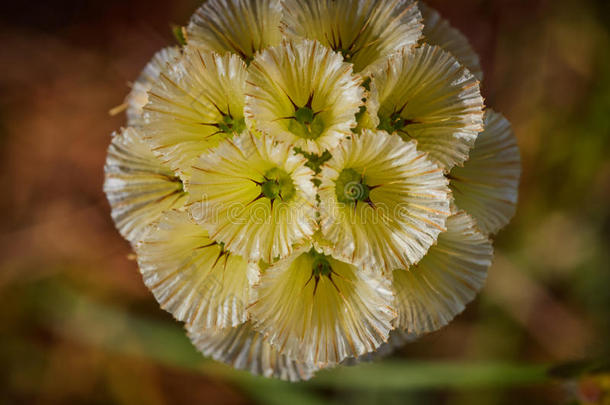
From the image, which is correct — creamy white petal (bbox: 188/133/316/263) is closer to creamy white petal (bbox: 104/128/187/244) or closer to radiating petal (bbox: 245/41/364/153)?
radiating petal (bbox: 245/41/364/153)

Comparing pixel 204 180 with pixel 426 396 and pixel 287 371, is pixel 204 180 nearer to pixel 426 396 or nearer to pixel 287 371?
pixel 287 371

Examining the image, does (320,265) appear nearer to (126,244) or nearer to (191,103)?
(191,103)

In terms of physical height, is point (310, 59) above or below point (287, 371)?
above

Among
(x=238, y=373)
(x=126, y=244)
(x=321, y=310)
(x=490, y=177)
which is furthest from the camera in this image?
(x=126, y=244)

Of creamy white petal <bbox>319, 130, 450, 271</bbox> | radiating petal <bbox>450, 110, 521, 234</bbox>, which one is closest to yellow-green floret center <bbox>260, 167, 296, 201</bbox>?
creamy white petal <bbox>319, 130, 450, 271</bbox>

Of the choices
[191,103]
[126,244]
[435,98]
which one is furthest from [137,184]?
[126,244]

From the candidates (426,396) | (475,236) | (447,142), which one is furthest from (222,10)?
(426,396)
